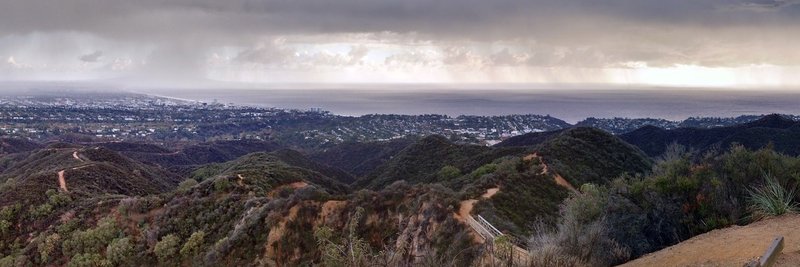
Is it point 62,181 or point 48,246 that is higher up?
point 62,181

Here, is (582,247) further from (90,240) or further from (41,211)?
(41,211)

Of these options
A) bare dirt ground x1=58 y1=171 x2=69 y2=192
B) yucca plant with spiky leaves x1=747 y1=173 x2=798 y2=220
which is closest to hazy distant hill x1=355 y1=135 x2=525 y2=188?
bare dirt ground x1=58 y1=171 x2=69 y2=192

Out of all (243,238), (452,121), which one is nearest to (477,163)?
(243,238)

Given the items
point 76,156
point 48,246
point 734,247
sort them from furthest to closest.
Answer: point 76,156 → point 48,246 → point 734,247

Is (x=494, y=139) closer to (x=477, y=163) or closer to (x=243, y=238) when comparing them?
(x=477, y=163)

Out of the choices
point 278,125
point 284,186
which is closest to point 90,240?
point 284,186

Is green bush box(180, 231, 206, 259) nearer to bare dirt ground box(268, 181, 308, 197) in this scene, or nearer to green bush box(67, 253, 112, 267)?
Answer: green bush box(67, 253, 112, 267)

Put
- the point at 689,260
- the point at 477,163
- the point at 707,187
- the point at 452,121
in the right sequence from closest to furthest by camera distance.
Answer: the point at 689,260 → the point at 707,187 → the point at 477,163 → the point at 452,121
